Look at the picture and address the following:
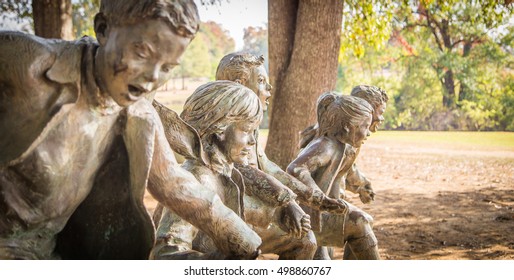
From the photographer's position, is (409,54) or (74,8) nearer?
(74,8)

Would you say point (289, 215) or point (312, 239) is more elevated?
point (289, 215)

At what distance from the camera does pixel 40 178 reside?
5.98 feet

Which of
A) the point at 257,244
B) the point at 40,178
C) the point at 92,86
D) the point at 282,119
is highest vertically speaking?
the point at 92,86

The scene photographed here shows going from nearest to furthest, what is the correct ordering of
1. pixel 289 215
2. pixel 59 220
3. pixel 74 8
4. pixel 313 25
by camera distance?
pixel 59 220 → pixel 289 215 → pixel 313 25 → pixel 74 8

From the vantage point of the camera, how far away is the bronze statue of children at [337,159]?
→ 3.68 m

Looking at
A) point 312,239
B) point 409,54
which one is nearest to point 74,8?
point 409,54

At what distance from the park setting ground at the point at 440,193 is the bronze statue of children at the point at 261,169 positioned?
2.64 metres

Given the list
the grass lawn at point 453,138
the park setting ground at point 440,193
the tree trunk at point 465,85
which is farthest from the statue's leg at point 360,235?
the tree trunk at point 465,85
